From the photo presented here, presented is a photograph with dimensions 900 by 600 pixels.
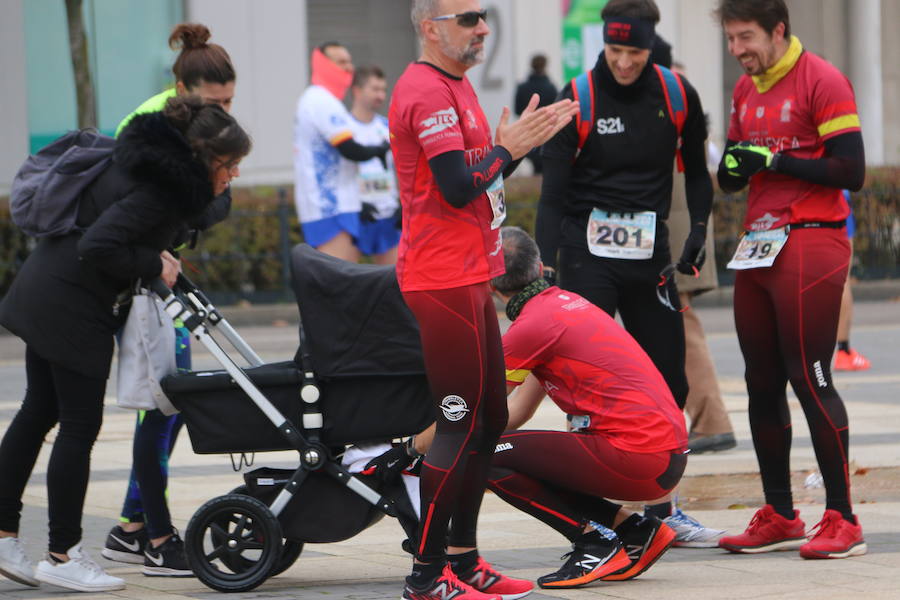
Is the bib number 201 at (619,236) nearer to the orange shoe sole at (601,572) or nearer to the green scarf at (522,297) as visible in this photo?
the green scarf at (522,297)

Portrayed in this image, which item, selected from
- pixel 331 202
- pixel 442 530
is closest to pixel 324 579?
pixel 442 530

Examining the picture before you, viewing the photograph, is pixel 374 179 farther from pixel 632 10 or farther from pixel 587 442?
pixel 587 442

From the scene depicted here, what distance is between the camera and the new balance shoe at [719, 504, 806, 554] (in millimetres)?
5730

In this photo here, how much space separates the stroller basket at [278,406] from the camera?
17.1ft

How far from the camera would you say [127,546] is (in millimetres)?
5809

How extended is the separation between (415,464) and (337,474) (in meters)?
0.26

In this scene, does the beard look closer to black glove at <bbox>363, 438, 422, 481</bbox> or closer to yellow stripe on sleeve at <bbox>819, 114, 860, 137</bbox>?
black glove at <bbox>363, 438, 422, 481</bbox>

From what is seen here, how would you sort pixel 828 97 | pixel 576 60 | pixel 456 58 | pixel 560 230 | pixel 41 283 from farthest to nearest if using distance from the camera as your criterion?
pixel 576 60 → pixel 560 230 → pixel 828 97 → pixel 41 283 → pixel 456 58

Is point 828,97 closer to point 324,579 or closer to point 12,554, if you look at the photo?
point 324,579

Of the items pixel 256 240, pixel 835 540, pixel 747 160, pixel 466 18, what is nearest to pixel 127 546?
pixel 466 18

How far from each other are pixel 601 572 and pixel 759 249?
1343mm

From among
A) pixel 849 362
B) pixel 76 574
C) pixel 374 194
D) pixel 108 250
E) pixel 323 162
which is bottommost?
pixel 849 362

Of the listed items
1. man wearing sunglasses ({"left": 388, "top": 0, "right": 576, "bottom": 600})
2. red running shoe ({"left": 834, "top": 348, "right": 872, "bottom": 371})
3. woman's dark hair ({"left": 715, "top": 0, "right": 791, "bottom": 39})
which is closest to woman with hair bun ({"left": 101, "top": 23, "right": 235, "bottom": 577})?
man wearing sunglasses ({"left": 388, "top": 0, "right": 576, "bottom": 600})

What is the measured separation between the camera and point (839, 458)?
5.66 metres
